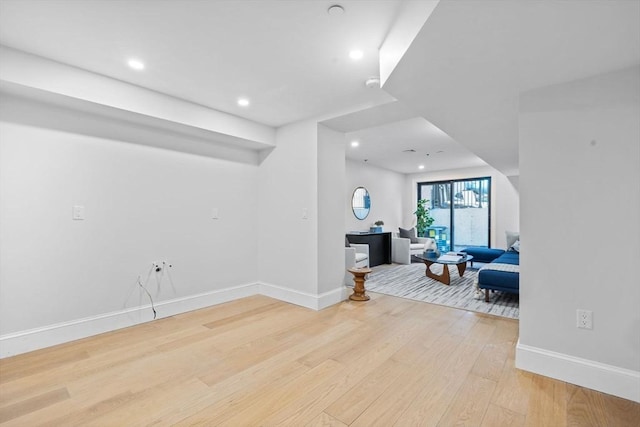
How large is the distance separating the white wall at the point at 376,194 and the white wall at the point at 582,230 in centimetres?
439

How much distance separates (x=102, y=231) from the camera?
2.88 meters

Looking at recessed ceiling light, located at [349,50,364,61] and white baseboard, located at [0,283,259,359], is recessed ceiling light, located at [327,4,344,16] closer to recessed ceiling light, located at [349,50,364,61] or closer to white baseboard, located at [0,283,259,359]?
recessed ceiling light, located at [349,50,364,61]

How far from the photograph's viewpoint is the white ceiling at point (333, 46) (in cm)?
146

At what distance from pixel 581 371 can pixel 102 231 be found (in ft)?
13.3

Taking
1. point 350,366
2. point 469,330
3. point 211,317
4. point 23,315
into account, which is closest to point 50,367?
point 23,315

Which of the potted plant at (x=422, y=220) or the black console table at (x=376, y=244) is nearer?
the black console table at (x=376, y=244)

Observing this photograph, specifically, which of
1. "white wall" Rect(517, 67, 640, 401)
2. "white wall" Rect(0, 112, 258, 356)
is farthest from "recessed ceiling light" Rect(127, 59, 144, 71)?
"white wall" Rect(517, 67, 640, 401)

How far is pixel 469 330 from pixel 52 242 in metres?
3.95

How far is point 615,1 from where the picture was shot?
126 centimetres

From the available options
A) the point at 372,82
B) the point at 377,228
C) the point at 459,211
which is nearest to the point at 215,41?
the point at 372,82

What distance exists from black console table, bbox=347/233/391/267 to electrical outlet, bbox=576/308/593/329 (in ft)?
14.8

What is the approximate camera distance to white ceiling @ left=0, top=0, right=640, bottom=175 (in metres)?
1.46

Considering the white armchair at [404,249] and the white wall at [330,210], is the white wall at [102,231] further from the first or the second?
the white armchair at [404,249]

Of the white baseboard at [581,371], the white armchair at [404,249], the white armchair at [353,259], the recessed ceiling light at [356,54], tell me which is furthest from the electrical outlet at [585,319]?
the white armchair at [404,249]
